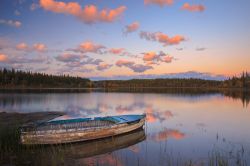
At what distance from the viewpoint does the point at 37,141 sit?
11180mm

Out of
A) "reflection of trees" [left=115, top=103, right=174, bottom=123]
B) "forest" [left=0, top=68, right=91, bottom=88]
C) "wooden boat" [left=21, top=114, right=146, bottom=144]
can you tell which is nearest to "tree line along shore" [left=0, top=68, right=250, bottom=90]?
"forest" [left=0, top=68, right=91, bottom=88]

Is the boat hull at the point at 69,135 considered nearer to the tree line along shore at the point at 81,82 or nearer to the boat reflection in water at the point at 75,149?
the boat reflection in water at the point at 75,149

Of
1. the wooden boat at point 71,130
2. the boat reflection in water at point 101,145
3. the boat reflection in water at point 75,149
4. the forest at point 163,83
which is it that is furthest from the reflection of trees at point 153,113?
the forest at point 163,83

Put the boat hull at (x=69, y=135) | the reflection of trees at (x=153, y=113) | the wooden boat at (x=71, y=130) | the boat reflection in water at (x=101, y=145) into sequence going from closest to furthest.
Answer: the boat reflection in water at (x=101, y=145) → the boat hull at (x=69, y=135) → the wooden boat at (x=71, y=130) → the reflection of trees at (x=153, y=113)

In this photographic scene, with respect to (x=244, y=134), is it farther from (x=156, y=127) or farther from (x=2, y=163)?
(x=2, y=163)

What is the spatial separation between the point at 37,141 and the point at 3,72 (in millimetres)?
111433

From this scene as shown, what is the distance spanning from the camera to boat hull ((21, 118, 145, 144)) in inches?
433

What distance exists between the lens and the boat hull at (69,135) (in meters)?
11.0

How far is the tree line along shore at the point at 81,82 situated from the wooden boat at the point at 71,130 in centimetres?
10176

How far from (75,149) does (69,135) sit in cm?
98

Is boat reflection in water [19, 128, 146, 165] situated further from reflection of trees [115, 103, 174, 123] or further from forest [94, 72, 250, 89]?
forest [94, 72, 250, 89]

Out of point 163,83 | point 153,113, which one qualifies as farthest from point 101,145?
point 163,83

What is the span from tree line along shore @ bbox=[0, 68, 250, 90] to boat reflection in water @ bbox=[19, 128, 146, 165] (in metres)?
A: 104

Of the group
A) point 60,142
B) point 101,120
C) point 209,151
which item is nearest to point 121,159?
point 60,142
